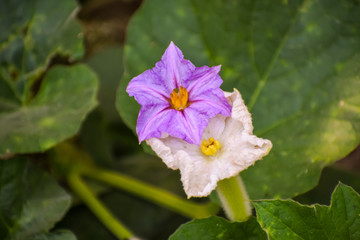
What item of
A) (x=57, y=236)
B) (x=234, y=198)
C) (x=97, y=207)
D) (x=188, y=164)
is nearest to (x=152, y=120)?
(x=188, y=164)

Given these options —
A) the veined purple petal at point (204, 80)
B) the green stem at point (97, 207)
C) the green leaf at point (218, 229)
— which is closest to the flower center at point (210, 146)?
the veined purple petal at point (204, 80)

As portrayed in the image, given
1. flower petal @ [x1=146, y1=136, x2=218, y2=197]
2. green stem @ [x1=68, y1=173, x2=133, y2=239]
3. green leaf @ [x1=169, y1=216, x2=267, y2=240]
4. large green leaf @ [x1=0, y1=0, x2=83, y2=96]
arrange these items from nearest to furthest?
flower petal @ [x1=146, y1=136, x2=218, y2=197] < green leaf @ [x1=169, y1=216, x2=267, y2=240] < green stem @ [x1=68, y1=173, x2=133, y2=239] < large green leaf @ [x1=0, y1=0, x2=83, y2=96]

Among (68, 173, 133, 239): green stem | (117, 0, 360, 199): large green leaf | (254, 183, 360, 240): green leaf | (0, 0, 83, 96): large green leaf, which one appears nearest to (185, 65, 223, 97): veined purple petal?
(254, 183, 360, 240): green leaf

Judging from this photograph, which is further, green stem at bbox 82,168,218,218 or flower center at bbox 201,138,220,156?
green stem at bbox 82,168,218,218

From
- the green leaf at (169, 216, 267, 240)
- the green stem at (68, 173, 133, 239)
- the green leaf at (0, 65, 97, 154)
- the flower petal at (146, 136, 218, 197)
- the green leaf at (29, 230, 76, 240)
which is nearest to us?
the flower petal at (146, 136, 218, 197)

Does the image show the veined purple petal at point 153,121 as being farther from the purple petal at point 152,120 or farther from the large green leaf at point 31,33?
the large green leaf at point 31,33

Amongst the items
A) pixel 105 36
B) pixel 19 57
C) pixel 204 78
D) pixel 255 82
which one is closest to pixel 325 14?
pixel 255 82

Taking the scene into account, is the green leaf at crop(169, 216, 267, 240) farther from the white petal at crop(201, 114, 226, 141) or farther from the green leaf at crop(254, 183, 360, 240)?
the white petal at crop(201, 114, 226, 141)
